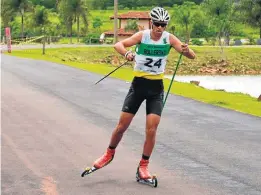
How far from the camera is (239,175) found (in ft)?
26.4

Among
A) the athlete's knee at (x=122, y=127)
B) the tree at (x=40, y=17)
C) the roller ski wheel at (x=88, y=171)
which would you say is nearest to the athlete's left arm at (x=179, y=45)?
the athlete's knee at (x=122, y=127)

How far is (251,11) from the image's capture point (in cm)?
7562

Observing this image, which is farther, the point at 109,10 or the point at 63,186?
the point at 109,10

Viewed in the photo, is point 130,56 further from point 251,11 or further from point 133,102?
point 251,11

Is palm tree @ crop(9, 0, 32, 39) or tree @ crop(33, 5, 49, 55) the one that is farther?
tree @ crop(33, 5, 49, 55)

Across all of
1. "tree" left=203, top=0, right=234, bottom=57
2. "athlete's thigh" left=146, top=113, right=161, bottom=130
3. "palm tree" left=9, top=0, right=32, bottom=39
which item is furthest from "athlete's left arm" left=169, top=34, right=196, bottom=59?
"tree" left=203, top=0, right=234, bottom=57

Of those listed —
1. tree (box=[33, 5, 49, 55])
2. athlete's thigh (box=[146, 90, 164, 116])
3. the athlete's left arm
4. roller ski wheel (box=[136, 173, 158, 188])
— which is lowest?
tree (box=[33, 5, 49, 55])

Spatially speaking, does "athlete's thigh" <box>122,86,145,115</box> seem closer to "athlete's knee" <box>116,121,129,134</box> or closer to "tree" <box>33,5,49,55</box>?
"athlete's knee" <box>116,121,129,134</box>

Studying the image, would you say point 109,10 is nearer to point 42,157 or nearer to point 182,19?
point 182,19

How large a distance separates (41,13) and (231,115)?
2606 inches

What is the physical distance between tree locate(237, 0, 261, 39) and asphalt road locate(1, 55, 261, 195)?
59.1 meters

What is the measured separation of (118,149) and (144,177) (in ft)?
7.73

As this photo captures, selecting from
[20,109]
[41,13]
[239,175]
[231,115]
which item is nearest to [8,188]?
[239,175]

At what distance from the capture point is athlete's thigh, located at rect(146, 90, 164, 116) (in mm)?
7594
